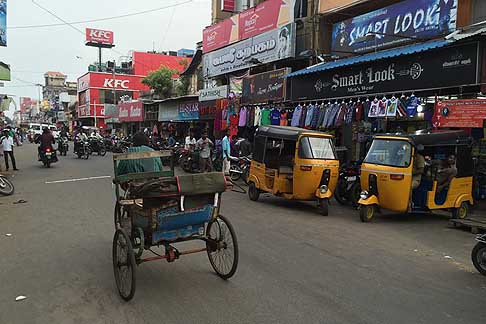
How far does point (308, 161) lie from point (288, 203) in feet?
6.25

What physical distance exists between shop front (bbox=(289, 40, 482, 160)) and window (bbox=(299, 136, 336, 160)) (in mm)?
2155

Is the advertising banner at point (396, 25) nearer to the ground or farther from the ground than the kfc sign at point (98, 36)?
nearer to the ground

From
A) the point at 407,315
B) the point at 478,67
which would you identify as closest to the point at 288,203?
the point at 478,67

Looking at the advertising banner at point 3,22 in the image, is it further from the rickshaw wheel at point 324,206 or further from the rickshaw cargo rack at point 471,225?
the rickshaw cargo rack at point 471,225

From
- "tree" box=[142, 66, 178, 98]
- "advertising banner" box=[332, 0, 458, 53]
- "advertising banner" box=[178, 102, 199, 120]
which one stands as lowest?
"advertising banner" box=[178, 102, 199, 120]

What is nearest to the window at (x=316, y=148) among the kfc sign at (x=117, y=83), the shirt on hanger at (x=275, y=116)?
the shirt on hanger at (x=275, y=116)

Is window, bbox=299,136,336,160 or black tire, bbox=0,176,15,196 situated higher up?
window, bbox=299,136,336,160

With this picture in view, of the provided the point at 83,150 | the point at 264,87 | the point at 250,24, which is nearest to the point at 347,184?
the point at 264,87

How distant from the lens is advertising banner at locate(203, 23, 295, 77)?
56.7 feet

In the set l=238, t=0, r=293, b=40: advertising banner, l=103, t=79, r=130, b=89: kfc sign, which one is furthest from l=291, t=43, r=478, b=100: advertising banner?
l=103, t=79, r=130, b=89: kfc sign

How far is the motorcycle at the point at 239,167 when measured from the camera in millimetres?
14712

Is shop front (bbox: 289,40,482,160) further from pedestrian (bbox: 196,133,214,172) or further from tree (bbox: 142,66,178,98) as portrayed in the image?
tree (bbox: 142,66,178,98)

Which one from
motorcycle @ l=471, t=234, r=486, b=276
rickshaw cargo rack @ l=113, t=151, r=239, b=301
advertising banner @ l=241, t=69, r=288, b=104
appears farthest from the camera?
advertising banner @ l=241, t=69, r=288, b=104

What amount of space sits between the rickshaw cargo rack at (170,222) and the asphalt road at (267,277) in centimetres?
32
